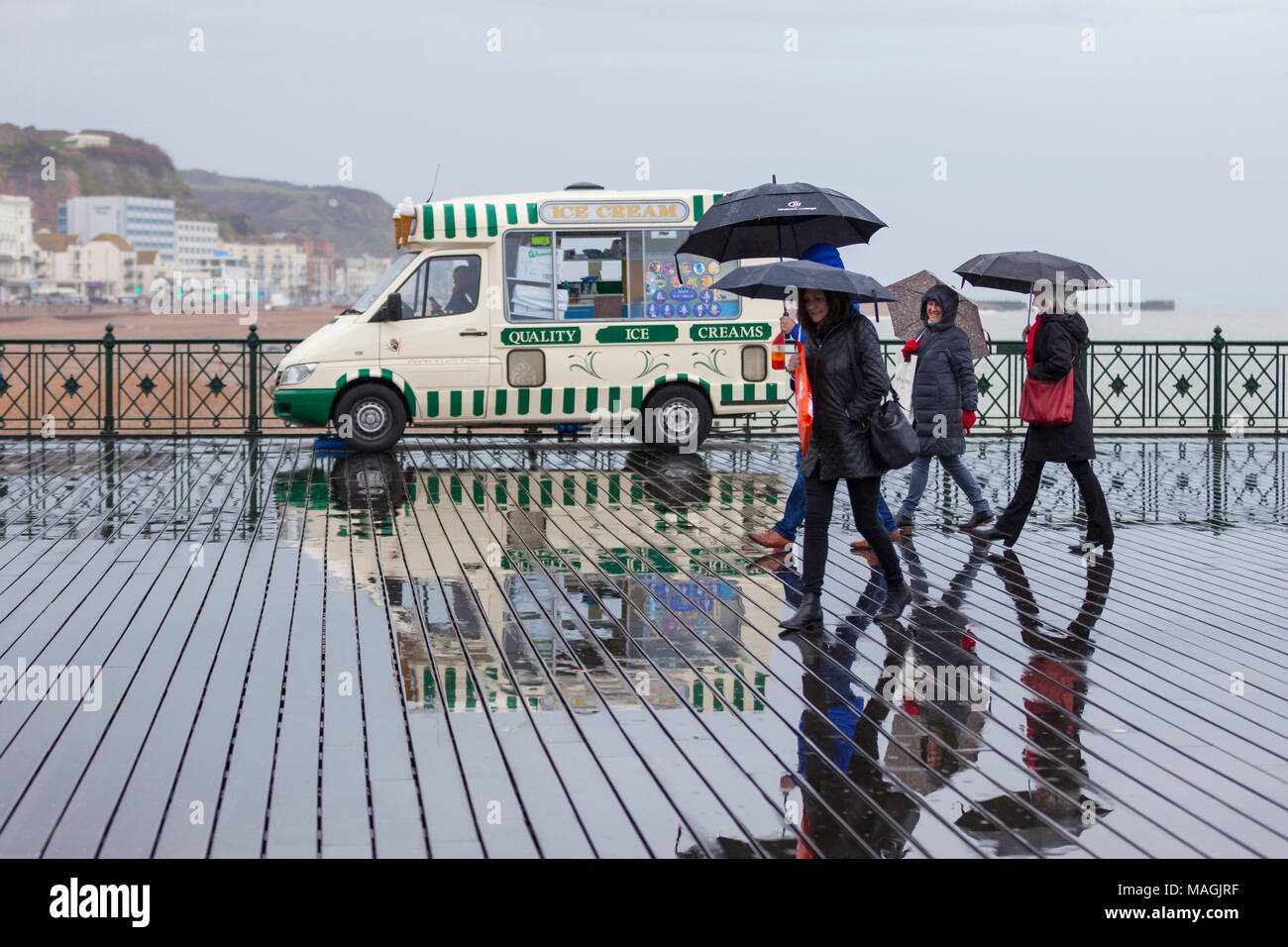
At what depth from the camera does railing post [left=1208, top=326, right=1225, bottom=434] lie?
18.2 m

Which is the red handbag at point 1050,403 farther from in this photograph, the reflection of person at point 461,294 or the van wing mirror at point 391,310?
the van wing mirror at point 391,310

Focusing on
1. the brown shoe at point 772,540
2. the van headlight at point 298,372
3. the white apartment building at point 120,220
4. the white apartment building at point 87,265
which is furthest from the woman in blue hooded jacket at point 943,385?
the white apartment building at point 120,220

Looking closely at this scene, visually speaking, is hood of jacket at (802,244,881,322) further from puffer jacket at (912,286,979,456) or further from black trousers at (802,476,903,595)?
puffer jacket at (912,286,979,456)

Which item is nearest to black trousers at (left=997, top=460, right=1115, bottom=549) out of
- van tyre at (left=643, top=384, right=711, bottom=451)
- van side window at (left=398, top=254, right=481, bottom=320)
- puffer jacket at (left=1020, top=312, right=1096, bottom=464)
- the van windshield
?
puffer jacket at (left=1020, top=312, right=1096, bottom=464)

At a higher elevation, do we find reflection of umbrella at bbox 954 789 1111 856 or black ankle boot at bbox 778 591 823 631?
black ankle boot at bbox 778 591 823 631

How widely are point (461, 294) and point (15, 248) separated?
556 ft

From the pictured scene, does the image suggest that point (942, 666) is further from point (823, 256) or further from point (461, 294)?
point (461, 294)

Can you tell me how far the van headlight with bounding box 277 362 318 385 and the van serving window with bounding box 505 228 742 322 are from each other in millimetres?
2633

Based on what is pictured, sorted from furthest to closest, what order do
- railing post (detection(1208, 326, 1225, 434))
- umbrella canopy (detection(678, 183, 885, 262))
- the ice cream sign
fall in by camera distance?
railing post (detection(1208, 326, 1225, 434)) → the ice cream sign → umbrella canopy (detection(678, 183, 885, 262))

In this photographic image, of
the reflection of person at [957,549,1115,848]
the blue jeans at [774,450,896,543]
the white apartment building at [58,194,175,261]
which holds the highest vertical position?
the white apartment building at [58,194,175,261]

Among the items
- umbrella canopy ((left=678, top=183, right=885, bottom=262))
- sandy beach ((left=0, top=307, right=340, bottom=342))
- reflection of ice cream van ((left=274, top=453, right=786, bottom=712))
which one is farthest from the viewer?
sandy beach ((left=0, top=307, right=340, bottom=342))

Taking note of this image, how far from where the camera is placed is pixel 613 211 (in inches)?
625

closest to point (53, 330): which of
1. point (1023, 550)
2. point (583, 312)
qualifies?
point (583, 312)

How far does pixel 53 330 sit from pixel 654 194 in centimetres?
10578
